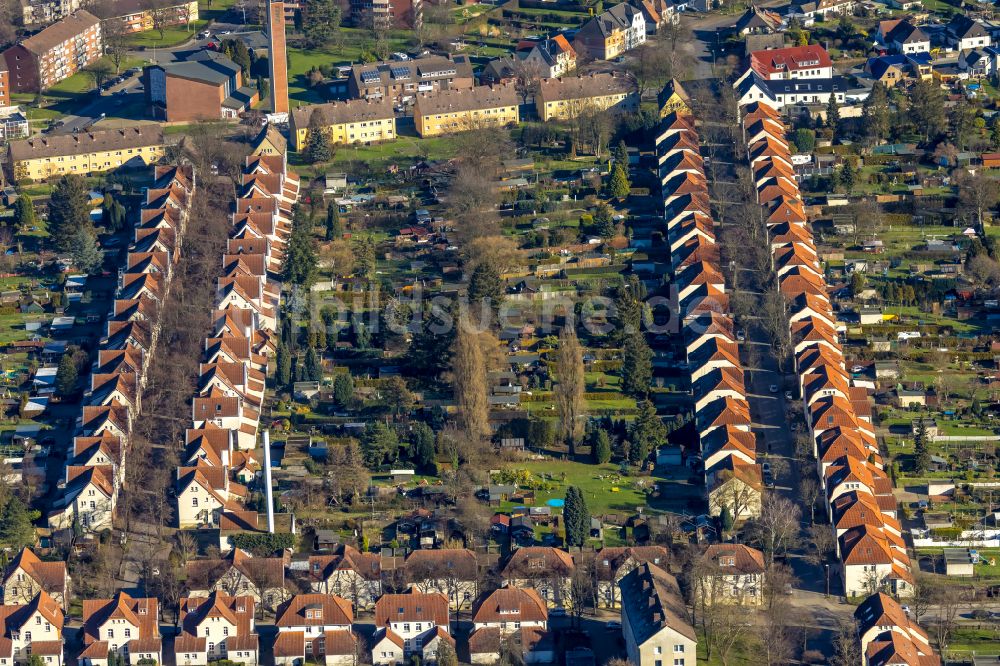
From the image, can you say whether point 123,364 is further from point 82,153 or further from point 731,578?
point 731,578

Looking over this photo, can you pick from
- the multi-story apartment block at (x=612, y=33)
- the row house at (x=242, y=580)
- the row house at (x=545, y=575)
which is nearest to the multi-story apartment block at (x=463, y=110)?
the multi-story apartment block at (x=612, y=33)

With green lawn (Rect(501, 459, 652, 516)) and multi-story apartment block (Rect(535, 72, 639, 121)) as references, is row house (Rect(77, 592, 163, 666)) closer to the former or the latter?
green lawn (Rect(501, 459, 652, 516))

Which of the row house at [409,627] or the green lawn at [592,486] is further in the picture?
the green lawn at [592,486]

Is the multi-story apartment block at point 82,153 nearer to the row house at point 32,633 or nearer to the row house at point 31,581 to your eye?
the row house at point 31,581

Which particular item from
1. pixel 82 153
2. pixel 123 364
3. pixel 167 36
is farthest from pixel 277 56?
pixel 123 364

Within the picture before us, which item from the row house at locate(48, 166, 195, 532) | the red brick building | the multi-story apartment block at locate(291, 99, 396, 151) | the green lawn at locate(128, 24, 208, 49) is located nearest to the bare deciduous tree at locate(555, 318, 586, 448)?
the row house at locate(48, 166, 195, 532)

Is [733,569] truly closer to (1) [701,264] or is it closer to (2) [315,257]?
(1) [701,264]

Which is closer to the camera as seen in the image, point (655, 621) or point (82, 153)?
point (655, 621)
